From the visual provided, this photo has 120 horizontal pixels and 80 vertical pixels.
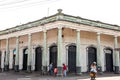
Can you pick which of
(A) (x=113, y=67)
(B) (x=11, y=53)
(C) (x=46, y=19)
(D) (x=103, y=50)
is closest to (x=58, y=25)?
(C) (x=46, y=19)

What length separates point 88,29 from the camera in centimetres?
2612

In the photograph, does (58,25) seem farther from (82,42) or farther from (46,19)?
(82,42)

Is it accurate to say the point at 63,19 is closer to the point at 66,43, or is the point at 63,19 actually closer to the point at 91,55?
the point at 66,43

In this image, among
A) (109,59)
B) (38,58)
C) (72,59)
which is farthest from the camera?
(109,59)

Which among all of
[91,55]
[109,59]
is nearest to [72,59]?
[91,55]

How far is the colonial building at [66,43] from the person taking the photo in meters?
24.5

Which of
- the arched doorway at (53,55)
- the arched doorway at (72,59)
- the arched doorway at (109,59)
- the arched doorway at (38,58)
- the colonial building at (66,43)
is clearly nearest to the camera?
the colonial building at (66,43)

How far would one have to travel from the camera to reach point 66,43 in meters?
26.8

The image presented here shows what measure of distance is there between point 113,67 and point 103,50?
117 inches

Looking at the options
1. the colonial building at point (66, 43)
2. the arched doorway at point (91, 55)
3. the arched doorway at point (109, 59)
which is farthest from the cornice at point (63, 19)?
the arched doorway at point (109, 59)

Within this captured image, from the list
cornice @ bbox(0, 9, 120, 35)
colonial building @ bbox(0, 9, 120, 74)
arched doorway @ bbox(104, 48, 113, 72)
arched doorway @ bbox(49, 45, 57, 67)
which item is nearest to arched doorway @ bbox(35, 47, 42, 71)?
colonial building @ bbox(0, 9, 120, 74)

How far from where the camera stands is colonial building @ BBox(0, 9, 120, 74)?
80.5 ft

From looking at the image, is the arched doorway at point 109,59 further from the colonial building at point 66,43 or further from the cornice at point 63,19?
the cornice at point 63,19

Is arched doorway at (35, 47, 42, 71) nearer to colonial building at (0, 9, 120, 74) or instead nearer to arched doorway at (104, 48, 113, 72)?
colonial building at (0, 9, 120, 74)
